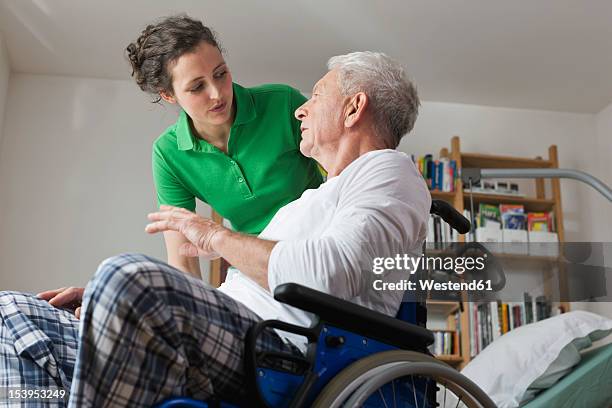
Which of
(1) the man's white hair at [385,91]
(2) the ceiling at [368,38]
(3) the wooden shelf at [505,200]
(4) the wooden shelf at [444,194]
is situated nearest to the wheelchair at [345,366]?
(1) the man's white hair at [385,91]


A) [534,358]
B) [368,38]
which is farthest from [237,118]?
[368,38]

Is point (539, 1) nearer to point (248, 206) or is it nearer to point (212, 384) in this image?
point (248, 206)

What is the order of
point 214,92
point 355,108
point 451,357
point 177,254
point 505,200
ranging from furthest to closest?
point 505,200 < point 451,357 < point 214,92 < point 177,254 < point 355,108

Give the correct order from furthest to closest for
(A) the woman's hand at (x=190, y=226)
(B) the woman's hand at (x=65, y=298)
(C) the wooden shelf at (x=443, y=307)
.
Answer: (C) the wooden shelf at (x=443, y=307)
(B) the woman's hand at (x=65, y=298)
(A) the woman's hand at (x=190, y=226)

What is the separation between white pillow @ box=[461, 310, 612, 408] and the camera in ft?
8.58

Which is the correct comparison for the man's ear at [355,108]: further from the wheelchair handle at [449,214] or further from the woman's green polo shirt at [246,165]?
the woman's green polo shirt at [246,165]

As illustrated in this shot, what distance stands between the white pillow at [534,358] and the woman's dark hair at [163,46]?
1556 mm

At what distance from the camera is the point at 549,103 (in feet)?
16.6

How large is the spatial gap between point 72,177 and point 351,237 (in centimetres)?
358

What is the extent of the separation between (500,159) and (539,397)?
2413mm

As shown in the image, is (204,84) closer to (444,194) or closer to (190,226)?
(190,226)

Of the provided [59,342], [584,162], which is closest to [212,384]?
[59,342]

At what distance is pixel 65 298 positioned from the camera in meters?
1.59

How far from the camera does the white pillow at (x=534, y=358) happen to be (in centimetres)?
262
